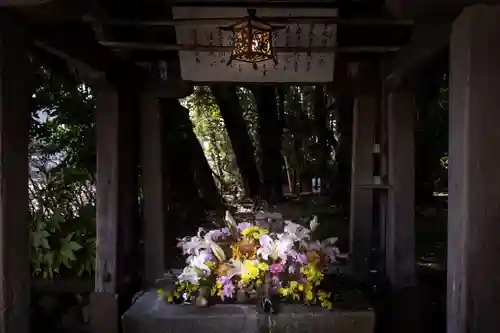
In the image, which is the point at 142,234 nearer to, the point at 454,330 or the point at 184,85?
the point at 184,85

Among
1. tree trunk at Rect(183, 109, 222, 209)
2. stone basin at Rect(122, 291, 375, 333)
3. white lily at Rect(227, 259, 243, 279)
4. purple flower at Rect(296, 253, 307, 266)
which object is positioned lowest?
stone basin at Rect(122, 291, 375, 333)

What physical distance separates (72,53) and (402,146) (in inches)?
86.9

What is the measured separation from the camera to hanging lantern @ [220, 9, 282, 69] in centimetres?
275

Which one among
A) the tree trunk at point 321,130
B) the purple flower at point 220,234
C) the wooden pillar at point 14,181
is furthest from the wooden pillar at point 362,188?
the tree trunk at point 321,130

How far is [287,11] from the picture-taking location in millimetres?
3195

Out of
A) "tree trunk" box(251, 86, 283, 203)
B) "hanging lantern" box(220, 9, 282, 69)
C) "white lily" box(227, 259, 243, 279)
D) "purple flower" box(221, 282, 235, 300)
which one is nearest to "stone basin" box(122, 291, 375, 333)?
"purple flower" box(221, 282, 235, 300)

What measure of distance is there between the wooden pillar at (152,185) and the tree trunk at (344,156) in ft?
7.44

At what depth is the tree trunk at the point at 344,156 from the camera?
5.84 m

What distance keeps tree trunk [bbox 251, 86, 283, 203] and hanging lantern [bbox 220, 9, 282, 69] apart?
12.4 ft

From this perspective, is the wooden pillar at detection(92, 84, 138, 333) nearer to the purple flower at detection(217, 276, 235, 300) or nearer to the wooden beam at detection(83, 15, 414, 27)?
the wooden beam at detection(83, 15, 414, 27)

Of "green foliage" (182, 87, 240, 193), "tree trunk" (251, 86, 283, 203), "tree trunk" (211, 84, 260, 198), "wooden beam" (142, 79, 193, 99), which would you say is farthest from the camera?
"green foliage" (182, 87, 240, 193)

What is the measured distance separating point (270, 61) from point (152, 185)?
1295 millimetres

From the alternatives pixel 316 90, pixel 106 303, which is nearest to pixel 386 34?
pixel 106 303

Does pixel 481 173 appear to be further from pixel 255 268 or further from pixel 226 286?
pixel 226 286
